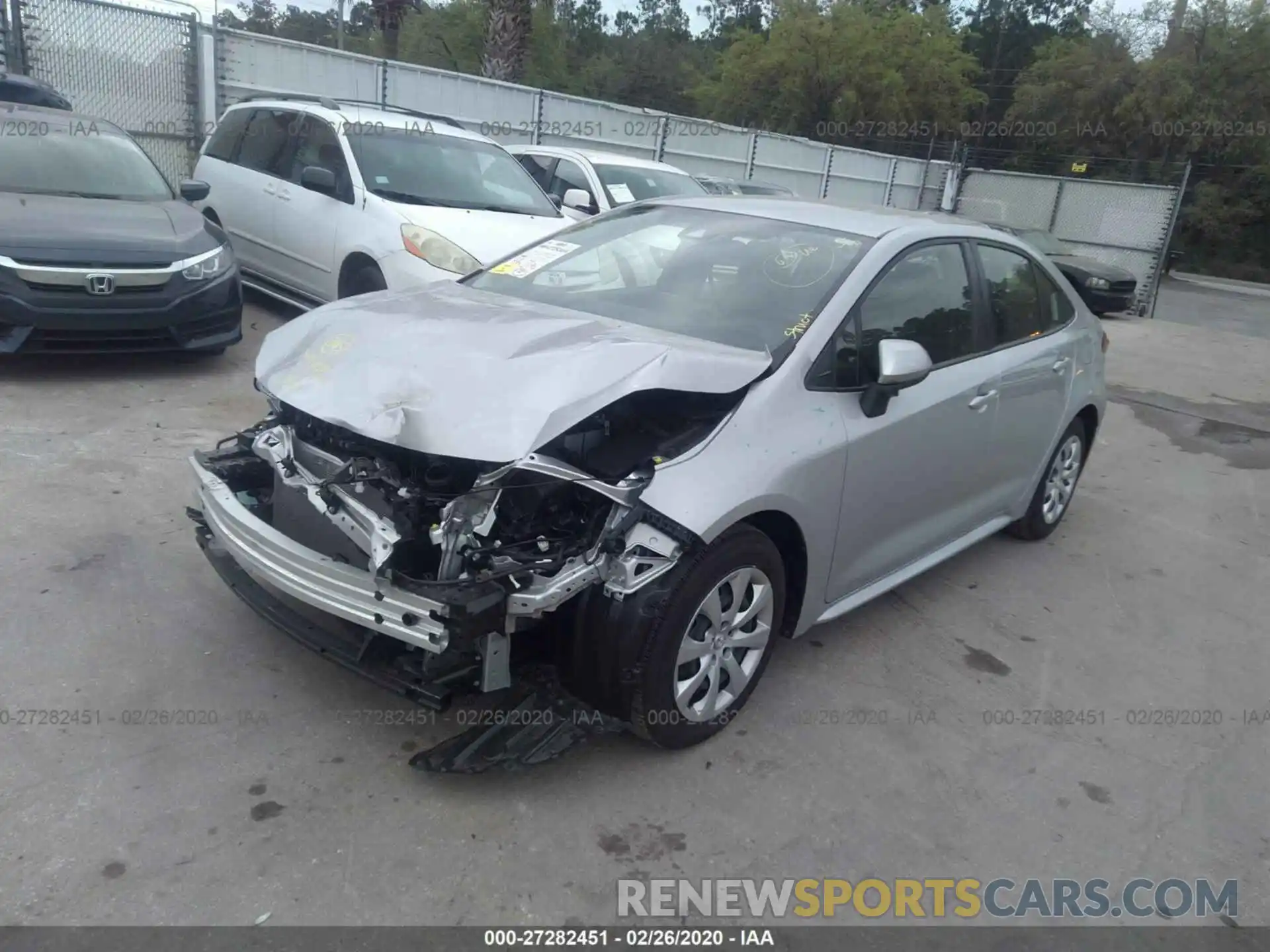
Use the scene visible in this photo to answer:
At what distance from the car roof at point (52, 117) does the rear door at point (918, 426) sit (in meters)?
6.31

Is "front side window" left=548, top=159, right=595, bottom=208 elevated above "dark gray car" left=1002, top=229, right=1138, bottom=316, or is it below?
above

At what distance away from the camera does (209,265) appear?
254 inches

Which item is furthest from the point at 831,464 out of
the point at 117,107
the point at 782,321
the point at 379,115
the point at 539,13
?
the point at 539,13

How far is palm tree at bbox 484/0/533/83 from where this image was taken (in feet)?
56.4

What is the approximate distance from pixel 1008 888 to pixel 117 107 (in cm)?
1255

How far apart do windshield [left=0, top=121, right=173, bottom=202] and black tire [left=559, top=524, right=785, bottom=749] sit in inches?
221

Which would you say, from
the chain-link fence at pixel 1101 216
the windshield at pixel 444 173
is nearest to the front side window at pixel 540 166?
the windshield at pixel 444 173

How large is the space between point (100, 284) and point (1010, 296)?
16.8 ft

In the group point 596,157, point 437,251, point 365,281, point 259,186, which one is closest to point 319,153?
point 259,186

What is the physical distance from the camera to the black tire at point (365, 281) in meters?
7.09

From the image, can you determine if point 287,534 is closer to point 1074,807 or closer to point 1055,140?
point 1074,807

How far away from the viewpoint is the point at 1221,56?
36688 millimetres

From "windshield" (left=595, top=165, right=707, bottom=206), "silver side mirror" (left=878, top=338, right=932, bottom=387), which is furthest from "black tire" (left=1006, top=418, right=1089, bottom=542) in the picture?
"windshield" (left=595, top=165, right=707, bottom=206)

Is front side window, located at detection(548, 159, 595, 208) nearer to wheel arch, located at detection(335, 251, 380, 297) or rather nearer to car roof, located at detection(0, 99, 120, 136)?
wheel arch, located at detection(335, 251, 380, 297)
